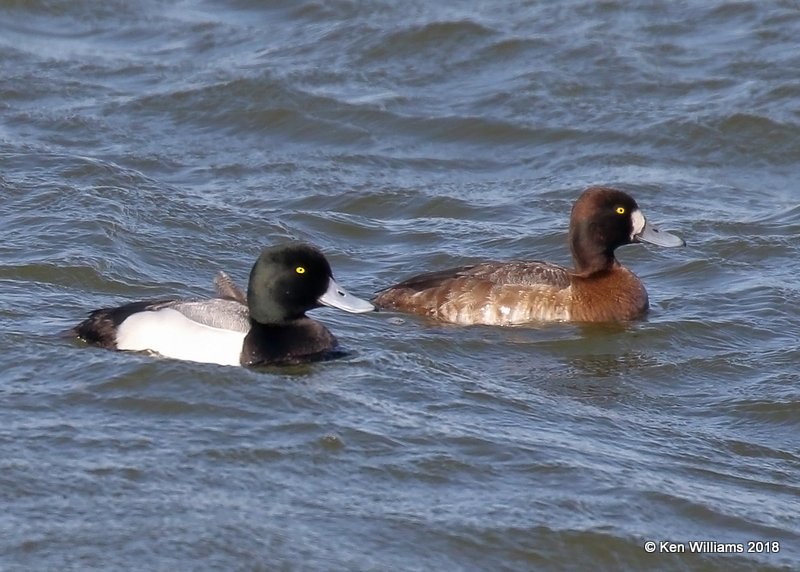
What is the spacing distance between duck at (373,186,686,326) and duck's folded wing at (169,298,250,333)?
1.28 meters

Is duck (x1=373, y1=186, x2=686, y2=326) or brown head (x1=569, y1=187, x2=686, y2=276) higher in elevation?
brown head (x1=569, y1=187, x2=686, y2=276)

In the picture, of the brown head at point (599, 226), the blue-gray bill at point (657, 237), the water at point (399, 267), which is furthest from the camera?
the blue-gray bill at point (657, 237)

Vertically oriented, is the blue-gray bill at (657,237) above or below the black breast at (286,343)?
above

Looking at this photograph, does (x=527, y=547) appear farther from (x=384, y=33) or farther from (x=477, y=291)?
(x=384, y=33)

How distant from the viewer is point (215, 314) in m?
8.41

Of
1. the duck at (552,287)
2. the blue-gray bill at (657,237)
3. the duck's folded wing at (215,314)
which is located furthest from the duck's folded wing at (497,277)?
the duck's folded wing at (215,314)

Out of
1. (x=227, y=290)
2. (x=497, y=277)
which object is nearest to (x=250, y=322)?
(x=227, y=290)

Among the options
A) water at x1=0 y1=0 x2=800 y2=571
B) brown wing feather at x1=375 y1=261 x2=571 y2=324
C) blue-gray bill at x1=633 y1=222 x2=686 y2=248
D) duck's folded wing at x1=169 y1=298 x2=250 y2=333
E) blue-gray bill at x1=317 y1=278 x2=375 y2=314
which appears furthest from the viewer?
blue-gray bill at x1=633 y1=222 x2=686 y2=248

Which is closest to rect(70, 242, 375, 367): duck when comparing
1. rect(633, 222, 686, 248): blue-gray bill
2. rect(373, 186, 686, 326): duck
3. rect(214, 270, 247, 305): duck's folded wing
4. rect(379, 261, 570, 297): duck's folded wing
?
rect(214, 270, 247, 305): duck's folded wing

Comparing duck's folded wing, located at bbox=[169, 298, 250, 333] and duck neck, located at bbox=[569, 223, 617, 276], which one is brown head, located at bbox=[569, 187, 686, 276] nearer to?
duck neck, located at bbox=[569, 223, 617, 276]

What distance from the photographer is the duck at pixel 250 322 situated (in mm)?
8234

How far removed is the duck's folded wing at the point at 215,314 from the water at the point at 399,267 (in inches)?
14.3

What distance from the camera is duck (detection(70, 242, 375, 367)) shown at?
823 centimetres

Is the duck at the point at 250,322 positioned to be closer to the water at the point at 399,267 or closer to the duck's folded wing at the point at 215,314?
the duck's folded wing at the point at 215,314
